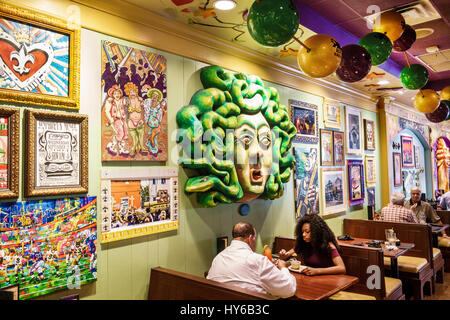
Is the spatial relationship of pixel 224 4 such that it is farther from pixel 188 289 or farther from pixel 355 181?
pixel 355 181

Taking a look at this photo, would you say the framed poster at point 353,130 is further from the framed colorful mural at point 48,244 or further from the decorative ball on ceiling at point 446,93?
the framed colorful mural at point 48,244

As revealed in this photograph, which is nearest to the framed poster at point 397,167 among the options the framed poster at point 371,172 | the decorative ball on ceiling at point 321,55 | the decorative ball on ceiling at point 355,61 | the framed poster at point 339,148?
the framed poster at point 371,172

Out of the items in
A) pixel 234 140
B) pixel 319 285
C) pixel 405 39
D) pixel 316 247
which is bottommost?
pixel 319 285

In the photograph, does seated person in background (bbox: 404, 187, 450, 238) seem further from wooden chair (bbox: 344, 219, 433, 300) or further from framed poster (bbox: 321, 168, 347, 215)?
framed poster (bbox: 321, 168, 347, 215)

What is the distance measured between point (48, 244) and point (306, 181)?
323cm

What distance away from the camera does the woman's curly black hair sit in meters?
3.31

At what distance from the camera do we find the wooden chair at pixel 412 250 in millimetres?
4281

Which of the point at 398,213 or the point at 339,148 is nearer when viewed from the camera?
the point at 398,213

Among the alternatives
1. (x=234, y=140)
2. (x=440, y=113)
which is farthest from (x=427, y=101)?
(x=234, y=140)

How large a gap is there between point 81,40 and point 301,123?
9.63ft

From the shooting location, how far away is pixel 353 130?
5.75m

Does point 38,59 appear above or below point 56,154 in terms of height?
above

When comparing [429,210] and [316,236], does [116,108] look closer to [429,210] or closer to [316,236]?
[316,236]
